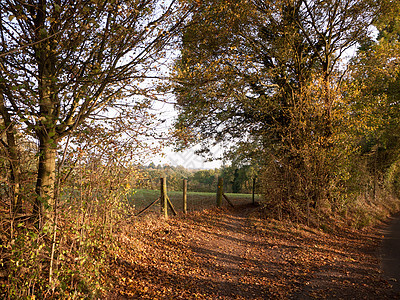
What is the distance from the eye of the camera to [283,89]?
12195mm

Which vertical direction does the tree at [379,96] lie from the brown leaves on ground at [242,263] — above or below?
above

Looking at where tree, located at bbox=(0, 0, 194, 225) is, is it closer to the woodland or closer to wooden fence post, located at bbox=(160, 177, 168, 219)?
the woodland

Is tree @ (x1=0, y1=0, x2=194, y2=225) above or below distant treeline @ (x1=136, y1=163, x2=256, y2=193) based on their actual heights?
above

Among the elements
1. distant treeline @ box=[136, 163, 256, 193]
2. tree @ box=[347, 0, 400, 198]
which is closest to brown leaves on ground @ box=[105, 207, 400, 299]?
tree @ box=[347, 0, 400, 198]

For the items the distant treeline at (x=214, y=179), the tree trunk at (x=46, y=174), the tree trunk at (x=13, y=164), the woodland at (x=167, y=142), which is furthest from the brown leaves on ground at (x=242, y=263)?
the distant treeline at (x=214, y=179)

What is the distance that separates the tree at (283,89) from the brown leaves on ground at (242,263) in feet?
A: 8.46

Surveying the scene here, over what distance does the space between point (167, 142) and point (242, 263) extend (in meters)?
3.88

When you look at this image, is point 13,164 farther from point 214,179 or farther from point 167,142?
point 214,179

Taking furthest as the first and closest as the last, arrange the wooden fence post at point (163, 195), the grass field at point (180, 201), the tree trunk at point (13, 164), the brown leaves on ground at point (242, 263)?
the grass field at point (180, 201) → the wooden fence post at point (163, 195) → the brown leaves on ground at point (242, 263) → the tree trunk at point (13, 164)

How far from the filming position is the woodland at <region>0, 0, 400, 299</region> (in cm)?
468

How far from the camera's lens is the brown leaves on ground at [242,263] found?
5.55 meters

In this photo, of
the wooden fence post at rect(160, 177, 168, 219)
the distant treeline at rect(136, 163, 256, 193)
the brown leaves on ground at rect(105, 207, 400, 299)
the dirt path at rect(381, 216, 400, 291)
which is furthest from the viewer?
the distant treeline at rect(136, 163, 256, 193)

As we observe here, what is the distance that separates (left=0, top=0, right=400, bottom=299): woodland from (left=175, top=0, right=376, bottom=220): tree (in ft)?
0.26

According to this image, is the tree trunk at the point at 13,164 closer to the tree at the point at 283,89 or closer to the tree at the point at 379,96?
the tree at the point at 283,89
